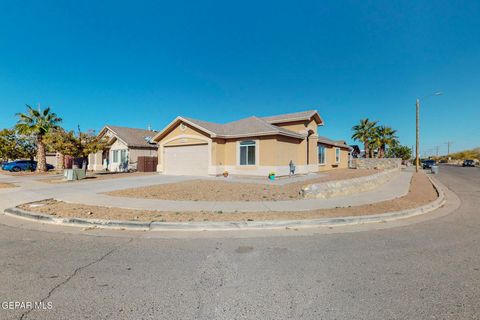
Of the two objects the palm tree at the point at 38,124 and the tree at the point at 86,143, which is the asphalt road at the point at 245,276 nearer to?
the tree at the point at 86,143

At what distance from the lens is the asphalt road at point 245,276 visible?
2.61m

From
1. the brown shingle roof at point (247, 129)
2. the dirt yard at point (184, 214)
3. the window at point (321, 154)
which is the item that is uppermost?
the brown shingle roof at point (247, 129)

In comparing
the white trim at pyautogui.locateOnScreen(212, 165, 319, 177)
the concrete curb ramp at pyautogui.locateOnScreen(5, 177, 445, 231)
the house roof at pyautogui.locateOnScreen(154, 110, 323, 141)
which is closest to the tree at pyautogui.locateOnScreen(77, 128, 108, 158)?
the house roof at pyautogui.locateOnScreen(154, 110, 323, 141)

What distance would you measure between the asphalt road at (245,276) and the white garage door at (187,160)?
13.8 metres

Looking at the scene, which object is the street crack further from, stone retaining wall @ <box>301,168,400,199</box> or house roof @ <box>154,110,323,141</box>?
house roof @ <box>154,110,323,141</box>

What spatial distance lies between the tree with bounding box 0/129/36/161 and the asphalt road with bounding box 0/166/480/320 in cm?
3097

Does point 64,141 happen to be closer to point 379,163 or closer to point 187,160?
point 187,160

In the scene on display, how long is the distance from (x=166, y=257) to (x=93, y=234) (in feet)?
8.32

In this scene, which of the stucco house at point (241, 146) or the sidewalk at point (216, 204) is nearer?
the sidewalk at point (216, 204)

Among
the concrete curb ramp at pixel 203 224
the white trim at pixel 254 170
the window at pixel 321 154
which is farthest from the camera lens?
the window at pixel 321 154

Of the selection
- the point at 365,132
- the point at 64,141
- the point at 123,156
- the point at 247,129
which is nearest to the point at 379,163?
the point at 365,132

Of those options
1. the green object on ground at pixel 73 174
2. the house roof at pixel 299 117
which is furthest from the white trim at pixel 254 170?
the green object on ground at pixel 73 174

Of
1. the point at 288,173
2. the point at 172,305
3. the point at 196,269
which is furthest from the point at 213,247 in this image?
the point at 288,173

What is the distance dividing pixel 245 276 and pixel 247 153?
1458 cm
